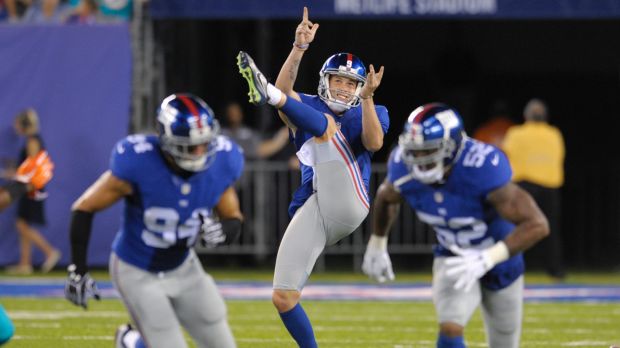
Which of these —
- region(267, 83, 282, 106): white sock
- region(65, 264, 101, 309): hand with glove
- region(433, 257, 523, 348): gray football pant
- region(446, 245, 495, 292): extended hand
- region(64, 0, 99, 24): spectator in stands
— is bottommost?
region(433, 257, 523, 348): gray football pant

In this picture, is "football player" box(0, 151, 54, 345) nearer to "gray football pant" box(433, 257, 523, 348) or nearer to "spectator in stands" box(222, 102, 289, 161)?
"gray football pant" box(433, 257, 523, 348)

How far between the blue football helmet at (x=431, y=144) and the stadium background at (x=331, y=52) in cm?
648

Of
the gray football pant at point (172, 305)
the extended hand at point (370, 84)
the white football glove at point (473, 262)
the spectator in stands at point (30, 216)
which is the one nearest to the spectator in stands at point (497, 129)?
the spectator in stands at point (30, 216)

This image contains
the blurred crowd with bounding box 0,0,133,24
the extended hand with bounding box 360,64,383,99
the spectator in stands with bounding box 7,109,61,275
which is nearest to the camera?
the extended hand with bounding box 360,64,383,99

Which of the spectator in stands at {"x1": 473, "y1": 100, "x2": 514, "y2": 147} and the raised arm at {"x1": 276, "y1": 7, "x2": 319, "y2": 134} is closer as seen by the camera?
the raised arm at {"x1": 276, "y1": 7, "x2": 319, "y2": 134}

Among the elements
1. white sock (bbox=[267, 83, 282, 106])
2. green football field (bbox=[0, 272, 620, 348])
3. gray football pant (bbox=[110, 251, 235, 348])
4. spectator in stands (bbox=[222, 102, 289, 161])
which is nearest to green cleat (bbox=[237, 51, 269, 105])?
white sock (bbox=[267, 83, 282, 106])

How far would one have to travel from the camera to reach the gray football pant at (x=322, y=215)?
6516 mm

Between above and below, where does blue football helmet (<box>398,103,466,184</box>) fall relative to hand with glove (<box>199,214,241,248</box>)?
above

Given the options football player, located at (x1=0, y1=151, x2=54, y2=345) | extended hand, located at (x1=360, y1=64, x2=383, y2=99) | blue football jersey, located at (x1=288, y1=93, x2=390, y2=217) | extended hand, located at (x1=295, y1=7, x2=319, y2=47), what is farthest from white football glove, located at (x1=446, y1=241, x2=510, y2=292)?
football player, located at (x1=0, y1=151, x2=54, y2=345)

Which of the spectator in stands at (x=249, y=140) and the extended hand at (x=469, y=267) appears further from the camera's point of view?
the spectator in stands at (x=249, y=140)

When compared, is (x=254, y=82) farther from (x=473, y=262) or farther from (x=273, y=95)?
(x=473, y=262)

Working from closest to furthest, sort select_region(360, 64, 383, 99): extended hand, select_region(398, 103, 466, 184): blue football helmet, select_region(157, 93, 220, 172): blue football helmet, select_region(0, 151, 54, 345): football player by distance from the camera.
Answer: select_region(157, 93, 220, 172): blue football helmet, select_region(398, 103, 466, 184): blue football helmet, select_region(360, 64, 383, 99): extended hand, select_region(0, 151, 54, 345): football player

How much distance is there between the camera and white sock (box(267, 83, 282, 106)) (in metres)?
6.19

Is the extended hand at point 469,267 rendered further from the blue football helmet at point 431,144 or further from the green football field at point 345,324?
the green football field at point 345,324
